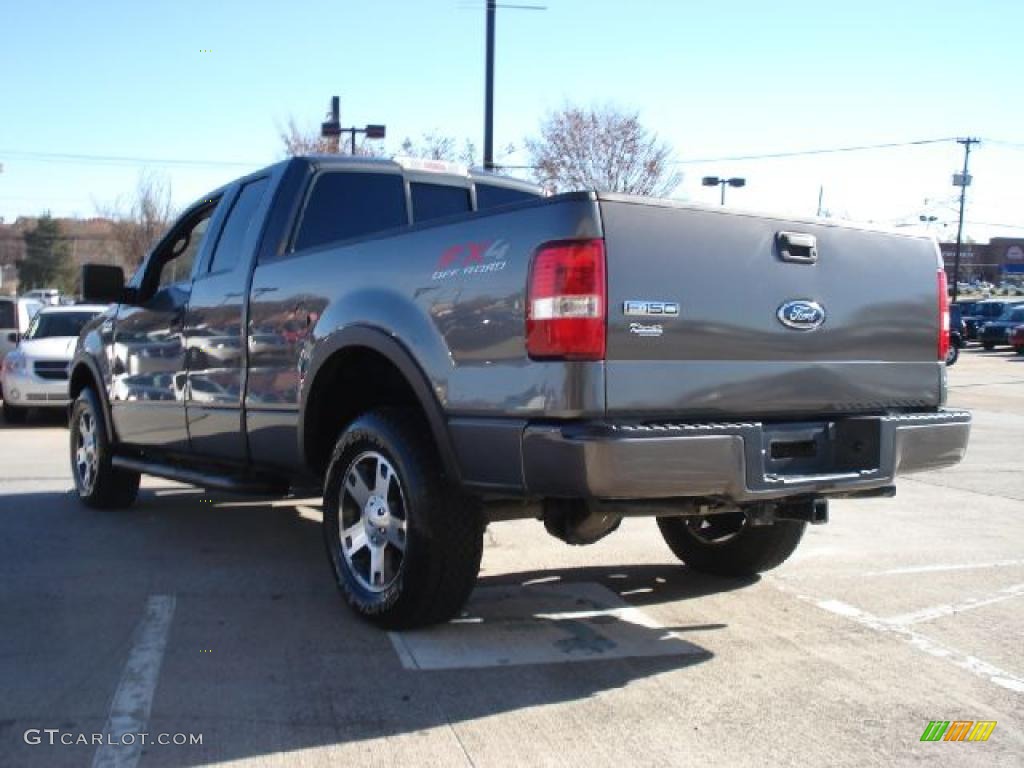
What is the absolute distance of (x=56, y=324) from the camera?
14.9m

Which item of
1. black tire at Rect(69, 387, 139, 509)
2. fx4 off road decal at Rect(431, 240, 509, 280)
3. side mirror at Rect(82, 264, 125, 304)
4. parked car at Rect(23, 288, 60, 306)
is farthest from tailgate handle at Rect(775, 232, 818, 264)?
parked car at Rect(23, 288, 60, 306)

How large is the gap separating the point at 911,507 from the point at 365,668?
17.9 ft

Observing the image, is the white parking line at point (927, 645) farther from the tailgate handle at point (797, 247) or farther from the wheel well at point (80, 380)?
the wheel well at point (80, 380)

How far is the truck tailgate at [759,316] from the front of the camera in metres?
3.79

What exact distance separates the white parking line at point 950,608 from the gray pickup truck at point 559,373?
695 mm

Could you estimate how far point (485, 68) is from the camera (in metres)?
18.3

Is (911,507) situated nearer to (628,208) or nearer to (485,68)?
(628,208)

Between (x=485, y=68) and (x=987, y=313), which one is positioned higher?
(x=485, y=68)

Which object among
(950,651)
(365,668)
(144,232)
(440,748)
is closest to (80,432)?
(365,668)

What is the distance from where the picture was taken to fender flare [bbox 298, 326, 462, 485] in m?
4.17

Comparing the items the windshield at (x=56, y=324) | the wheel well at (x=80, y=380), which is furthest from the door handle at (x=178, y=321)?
the windshield at (x=56, y=324)

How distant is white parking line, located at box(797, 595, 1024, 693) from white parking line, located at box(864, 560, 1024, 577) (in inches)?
31.7

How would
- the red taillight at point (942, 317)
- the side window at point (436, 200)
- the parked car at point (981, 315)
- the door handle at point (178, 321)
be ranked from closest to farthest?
the red taillight at point (942, 317) < the side window at point (436, 200) < the door handle at point (178, 321) < the parked car at point (981, 315)

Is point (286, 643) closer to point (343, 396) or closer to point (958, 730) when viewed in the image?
point (343, 396)
